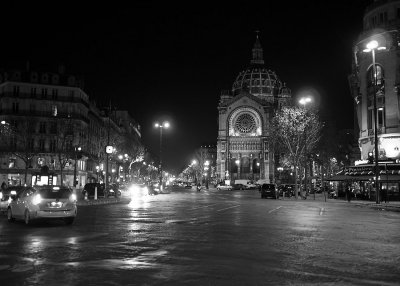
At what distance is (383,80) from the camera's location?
5116 centimetres

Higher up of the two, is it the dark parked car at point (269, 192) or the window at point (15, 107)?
the window at point (15, 107)

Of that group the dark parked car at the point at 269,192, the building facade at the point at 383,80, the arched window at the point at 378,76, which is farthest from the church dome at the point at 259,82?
the arched window at the point at 378,76

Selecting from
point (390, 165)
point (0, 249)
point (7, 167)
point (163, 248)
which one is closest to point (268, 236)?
point (163, 248)

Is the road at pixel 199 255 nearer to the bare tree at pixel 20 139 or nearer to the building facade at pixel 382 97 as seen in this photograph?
the building facade at pixel 382 97

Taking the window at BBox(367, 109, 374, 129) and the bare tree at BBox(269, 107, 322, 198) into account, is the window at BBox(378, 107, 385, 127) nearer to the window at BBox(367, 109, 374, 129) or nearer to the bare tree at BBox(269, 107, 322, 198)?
the window at BBox(367, 109, 374, 129)

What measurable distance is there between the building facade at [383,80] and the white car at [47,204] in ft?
118

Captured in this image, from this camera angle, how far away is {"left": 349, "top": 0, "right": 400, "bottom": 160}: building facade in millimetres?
49438

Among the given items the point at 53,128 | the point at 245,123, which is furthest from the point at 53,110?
the point at 245,123

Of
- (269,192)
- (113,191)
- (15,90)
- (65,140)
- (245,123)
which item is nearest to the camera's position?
(113,191)

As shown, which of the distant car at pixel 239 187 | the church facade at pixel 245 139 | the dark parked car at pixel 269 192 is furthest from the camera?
the church facade at pixel 245 139

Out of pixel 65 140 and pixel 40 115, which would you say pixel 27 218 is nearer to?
pixel 65 140

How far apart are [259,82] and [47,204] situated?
16732 cm

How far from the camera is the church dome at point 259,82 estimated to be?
182 m

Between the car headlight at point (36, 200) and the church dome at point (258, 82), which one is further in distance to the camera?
the church dome at point (258, 82)
